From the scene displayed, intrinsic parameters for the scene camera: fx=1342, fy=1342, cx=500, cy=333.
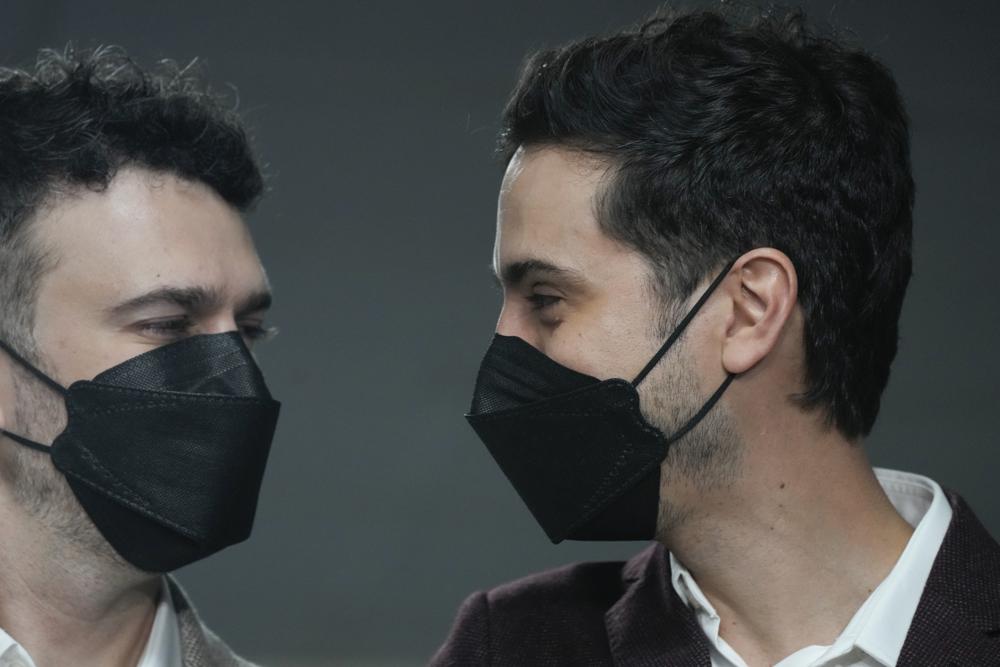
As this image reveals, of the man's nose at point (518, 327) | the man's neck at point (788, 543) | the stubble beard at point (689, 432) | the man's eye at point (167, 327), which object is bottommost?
the man's neck at point (788, 543)

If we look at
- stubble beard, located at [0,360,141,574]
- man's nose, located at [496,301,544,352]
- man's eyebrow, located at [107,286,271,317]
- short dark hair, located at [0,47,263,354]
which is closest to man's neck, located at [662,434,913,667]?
man's nose, located at [496,301,544,352]

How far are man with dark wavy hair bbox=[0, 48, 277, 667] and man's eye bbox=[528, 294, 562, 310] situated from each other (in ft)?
1.95

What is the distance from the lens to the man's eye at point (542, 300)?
254 centimetres

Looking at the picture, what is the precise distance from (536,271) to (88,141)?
100 cm

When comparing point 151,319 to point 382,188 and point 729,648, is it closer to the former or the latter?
point 729,648

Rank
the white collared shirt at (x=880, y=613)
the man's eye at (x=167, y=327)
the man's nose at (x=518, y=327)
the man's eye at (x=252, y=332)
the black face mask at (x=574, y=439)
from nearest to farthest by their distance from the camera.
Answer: the white collared shirt at (x=880, y=613), the black face mask at (x=574, y=439), the man's nose at (x=518, y=327), the man's eye at (x=167, y=327), the man's eye at (x=252, y=332)

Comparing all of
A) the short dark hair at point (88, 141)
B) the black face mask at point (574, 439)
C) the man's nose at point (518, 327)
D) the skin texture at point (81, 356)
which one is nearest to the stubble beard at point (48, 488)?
the skin texture at point (81, 356)

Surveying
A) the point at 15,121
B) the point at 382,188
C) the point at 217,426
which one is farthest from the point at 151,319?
the point at 382,188

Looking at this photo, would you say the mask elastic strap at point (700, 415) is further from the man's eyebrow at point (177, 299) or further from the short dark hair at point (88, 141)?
the short dark hair at point (88, 141)

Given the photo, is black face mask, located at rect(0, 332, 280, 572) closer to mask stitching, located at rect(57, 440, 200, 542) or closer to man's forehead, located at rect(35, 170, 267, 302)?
mask stitching, located at rect(57, 440, 200, 542)

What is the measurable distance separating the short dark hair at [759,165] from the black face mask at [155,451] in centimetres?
83

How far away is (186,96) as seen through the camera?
299cm

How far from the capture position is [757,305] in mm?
2465

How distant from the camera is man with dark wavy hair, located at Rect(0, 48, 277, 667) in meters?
2.63
